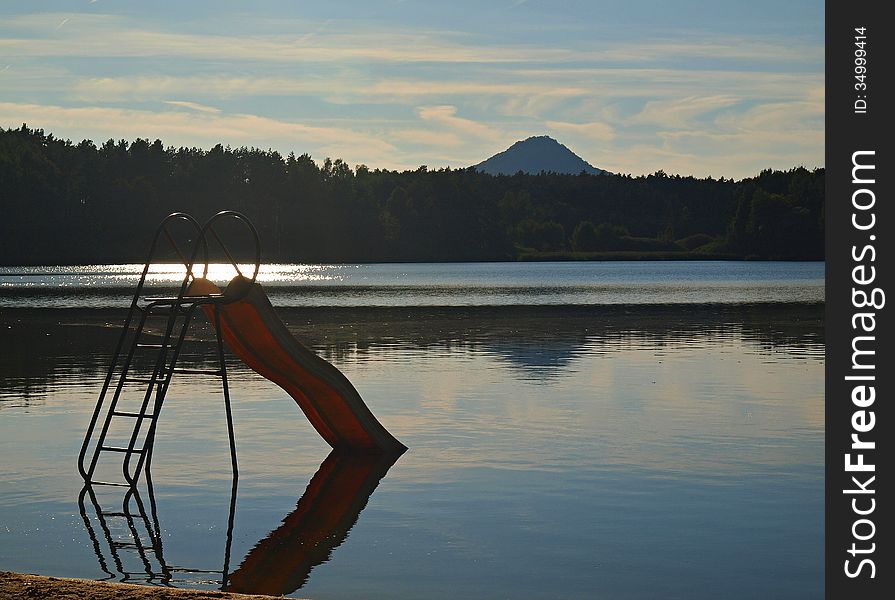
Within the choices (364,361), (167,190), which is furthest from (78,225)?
(364,361)

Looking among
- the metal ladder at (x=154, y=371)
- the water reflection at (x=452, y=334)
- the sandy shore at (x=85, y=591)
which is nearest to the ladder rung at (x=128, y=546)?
the sandy shore at (x=85, y=591)

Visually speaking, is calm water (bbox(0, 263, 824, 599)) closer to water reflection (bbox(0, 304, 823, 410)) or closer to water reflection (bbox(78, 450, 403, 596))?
water reflection (bbox(78, 450, 403, 596))

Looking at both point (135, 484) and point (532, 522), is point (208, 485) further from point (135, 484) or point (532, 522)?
point (532, 522)

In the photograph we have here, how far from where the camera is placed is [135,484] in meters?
14.0

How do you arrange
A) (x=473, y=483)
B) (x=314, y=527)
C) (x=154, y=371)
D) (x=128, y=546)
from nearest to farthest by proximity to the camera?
(x=128, y=546) → (x=314, y=527) → (x=473, y=483) → (x=154, y=371)

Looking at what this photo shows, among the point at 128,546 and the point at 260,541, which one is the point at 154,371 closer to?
the point at 128,546

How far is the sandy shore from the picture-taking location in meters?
8.96

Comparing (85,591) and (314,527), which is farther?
(314,527)

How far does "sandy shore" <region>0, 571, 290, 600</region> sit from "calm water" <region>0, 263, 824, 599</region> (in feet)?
2.81

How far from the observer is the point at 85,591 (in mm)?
9117

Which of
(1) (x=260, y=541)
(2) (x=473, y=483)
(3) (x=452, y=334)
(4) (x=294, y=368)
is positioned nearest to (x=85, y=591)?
(1) (x=260, y=541)

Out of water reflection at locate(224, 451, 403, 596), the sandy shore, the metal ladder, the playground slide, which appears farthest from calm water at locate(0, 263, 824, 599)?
the sandy shore

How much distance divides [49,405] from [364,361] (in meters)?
9.12

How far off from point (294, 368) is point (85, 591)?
7.15 m
